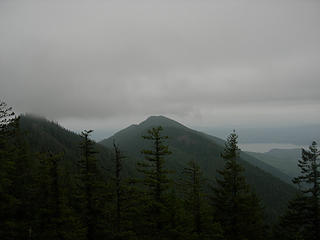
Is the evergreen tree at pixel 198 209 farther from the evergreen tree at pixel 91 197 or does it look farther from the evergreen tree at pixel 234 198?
the evergreen tree at pixel 91 197

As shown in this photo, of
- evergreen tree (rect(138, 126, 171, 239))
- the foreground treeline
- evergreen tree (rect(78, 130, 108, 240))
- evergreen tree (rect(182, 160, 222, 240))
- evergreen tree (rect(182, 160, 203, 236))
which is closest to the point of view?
the foreground treeline

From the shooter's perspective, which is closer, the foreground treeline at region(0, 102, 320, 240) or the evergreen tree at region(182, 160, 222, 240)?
the foreground treeline at region(0, 102, 320, 240)

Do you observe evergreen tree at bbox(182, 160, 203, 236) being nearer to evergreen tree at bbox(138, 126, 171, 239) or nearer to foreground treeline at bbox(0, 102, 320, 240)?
foreground treeline at bbox(0, 102, 320, 240)

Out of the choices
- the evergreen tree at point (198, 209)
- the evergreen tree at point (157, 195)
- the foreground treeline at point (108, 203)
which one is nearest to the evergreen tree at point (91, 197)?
the foreground treeline at point (108, 203)

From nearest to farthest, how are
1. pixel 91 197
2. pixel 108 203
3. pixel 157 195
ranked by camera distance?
pixel 157 195
pixel 91 197
pixel 108 203

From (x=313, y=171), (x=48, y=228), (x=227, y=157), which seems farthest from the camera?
(x=313, y=171)

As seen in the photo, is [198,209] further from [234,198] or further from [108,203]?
[108,203]

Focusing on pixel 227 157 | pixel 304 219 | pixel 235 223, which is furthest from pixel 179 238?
pixel 304 219

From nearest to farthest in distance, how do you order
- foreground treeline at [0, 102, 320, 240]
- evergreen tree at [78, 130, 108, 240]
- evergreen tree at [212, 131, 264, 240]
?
foreground treeline at [0, 102, 320, 240]
evergreen tree at [78, 130, 108, 240]
evergreen tree at [212, 131, 264, 240]

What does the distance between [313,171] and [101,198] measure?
2078cm

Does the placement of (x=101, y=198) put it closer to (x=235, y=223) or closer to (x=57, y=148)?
(x=235, y=223)

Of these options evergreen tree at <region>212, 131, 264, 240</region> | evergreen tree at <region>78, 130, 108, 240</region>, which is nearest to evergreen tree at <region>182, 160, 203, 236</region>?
evergreen tree at <region>212, 131, 264, 240</region>

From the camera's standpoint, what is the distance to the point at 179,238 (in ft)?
51.4

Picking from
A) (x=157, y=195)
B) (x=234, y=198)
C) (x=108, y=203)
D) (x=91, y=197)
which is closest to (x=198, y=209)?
(x=234, y=198)
